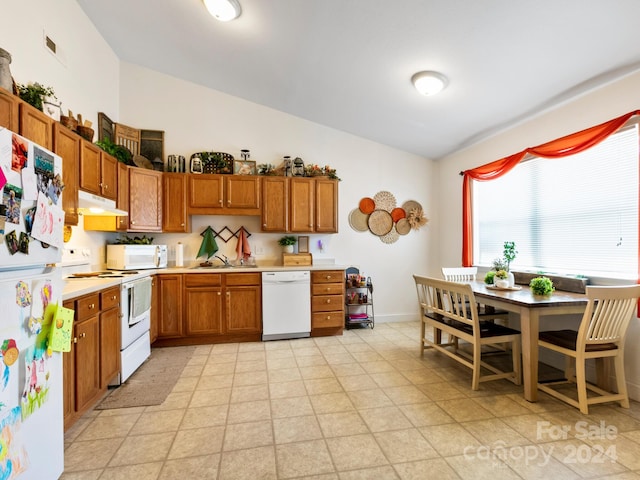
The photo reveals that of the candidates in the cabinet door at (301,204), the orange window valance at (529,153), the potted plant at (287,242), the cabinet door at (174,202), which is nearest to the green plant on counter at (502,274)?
the orange window valance at (529,153)

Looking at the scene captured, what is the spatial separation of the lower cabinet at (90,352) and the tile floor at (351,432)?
0.19 meters

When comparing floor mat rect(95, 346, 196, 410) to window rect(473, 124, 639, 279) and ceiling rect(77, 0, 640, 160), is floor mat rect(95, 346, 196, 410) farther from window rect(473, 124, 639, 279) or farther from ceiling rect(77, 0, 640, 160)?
window rect(473, 124, 639, 279)

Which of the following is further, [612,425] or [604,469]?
[612,425]

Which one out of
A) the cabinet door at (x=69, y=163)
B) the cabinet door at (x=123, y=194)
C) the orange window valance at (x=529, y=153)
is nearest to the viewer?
the cabinet door at (x=69, y=163)

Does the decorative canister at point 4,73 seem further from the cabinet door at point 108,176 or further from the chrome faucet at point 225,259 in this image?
the chrome faucet at point 225,259

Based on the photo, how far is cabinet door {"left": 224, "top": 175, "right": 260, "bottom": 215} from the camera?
3.98 meters

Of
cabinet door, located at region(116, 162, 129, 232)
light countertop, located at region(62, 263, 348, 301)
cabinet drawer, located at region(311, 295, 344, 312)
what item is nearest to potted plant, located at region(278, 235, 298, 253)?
light countertop, located at region(62, 263, 348, 301)

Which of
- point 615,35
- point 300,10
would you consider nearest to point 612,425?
point 615,35

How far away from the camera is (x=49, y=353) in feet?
4.57

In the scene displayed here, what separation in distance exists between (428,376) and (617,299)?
149cm

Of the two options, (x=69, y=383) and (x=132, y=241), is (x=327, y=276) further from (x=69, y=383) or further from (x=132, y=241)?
(x=69, y=383)

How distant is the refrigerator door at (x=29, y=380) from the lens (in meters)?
1.14

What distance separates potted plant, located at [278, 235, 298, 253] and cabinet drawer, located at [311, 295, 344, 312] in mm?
808

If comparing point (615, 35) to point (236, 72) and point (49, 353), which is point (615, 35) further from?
point (49, 353)
